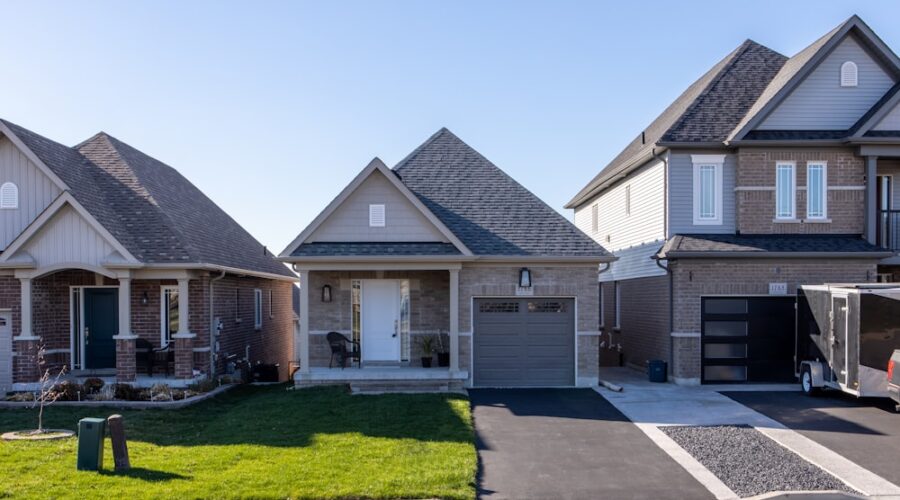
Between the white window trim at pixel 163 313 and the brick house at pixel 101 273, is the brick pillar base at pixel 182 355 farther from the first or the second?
the white window trim at pixel 163 313

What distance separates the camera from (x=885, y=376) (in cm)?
1292

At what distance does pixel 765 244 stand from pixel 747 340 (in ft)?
7.88

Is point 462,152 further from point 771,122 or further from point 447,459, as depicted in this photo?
point 447,459

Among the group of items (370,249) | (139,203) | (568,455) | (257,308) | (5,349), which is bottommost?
(568,455)

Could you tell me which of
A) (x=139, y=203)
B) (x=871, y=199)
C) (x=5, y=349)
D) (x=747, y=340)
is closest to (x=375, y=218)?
(x=139, y=203)

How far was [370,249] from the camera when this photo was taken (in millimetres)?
16250

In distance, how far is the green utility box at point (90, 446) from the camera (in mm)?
9062

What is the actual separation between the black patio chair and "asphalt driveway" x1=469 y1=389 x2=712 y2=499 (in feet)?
13.2

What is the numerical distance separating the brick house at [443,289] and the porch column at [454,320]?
0.02 m

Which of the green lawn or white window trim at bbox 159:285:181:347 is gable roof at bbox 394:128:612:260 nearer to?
the green lawn

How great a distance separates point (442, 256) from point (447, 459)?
6812 millimetres

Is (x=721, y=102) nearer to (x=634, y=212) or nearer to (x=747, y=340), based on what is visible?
(x=634, y=212)

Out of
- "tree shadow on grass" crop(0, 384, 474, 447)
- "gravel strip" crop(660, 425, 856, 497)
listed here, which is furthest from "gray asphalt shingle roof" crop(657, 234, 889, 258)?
"tree shadow on grass" crop(0, 384, 474, 447)

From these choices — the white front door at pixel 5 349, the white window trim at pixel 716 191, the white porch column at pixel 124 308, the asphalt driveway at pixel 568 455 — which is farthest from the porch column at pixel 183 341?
the white window trim at pixel 716 191
